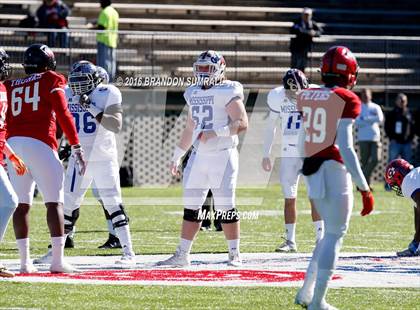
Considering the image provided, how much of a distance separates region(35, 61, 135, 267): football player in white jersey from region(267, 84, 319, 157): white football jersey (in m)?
2.14

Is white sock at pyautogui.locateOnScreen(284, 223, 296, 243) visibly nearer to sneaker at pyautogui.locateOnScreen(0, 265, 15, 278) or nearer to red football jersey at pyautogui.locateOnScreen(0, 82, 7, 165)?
sneaker at pyautogui.locateOnScreen(0, 265, 15, 278)

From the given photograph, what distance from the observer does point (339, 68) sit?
304 inches

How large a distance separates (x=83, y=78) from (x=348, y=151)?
382cm

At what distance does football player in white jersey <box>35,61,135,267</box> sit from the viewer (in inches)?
403

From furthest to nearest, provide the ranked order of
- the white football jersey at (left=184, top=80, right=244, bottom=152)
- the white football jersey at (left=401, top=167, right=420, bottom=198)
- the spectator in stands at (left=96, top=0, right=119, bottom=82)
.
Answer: the spectator in stands at (left=96, top=0, right=119, bottom=82) → the white football jersey at (left=401, top=167, right=420, bottom=198) → the white football jersey at (left=184, top=80, right=244, bottom=152)

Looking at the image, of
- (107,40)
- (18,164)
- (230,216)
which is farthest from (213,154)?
(107,40)

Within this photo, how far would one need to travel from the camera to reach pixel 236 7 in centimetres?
2497

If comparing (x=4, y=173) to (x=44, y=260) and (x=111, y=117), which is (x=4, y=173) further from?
(x=111, y=117)

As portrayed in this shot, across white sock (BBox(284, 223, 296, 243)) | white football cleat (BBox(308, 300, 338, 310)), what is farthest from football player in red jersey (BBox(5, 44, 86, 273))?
white sock (BBox(284, 223, 296, 243))

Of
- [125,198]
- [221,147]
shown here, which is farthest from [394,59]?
[221,147]

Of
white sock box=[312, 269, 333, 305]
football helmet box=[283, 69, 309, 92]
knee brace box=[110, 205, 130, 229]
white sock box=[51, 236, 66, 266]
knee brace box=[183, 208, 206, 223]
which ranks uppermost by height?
football helmet box=[283, 69, 309, 92]

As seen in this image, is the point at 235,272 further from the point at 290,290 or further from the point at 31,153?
the point at 31,153

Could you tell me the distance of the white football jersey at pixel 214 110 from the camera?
10.2m

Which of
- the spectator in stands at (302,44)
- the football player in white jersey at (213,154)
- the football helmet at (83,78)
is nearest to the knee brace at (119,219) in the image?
the football player in white jersey at (213,154)
